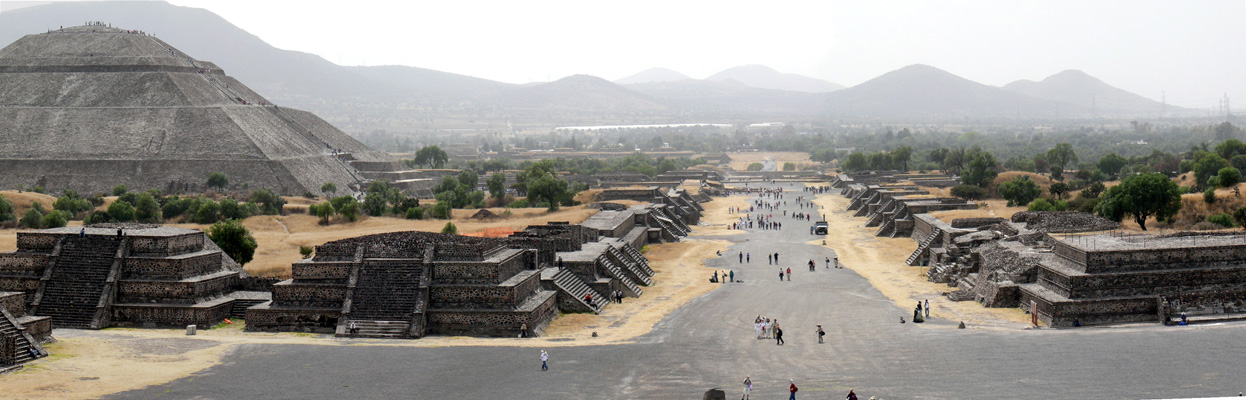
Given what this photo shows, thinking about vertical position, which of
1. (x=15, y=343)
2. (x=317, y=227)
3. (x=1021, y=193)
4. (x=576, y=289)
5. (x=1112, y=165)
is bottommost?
(x=1112, y=165)

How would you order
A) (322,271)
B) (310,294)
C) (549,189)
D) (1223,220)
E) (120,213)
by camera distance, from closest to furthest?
(310,294), (322,271), (1223,220), (120,213), (549,189)

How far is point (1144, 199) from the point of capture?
165 feet

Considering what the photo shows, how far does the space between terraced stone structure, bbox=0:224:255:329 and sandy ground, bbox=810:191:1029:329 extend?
84.8ft

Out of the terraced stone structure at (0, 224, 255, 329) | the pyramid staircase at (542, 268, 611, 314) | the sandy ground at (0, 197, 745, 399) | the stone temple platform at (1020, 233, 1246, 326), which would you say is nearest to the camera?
the sandy ground at (0, 197, 745, 399)

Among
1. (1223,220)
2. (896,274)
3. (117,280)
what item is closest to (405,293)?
(117,280)

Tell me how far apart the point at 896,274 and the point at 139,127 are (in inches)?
3283

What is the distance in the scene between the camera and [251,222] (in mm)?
64500

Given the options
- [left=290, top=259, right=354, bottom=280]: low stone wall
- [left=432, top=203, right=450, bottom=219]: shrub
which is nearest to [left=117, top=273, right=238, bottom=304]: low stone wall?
[left=290, top=259, right=354, bottom=280]: low stone wall

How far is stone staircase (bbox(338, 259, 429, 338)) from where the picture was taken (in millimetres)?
32969

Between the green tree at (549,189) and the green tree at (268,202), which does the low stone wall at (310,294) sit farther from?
the green tree at (549,189)

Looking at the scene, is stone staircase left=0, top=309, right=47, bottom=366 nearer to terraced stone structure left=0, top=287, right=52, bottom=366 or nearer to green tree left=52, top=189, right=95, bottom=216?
terraced stone structure left=0, top=287, right=52, bottom=366

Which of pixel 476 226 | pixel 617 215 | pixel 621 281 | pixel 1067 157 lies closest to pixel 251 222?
pixel 476 226

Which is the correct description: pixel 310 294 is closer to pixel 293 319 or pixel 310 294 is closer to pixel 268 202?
pixel 293 319

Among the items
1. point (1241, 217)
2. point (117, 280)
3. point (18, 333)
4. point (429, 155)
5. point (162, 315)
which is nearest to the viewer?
point (18, 333)
